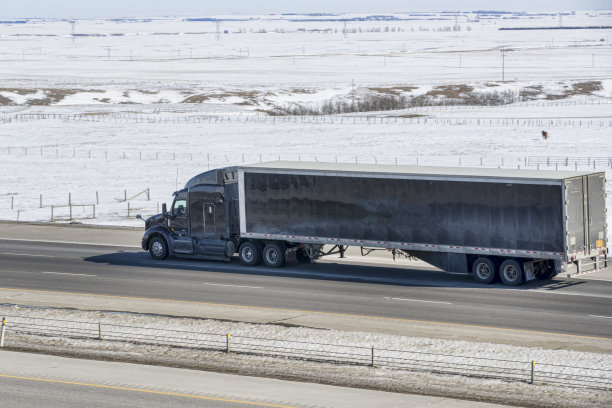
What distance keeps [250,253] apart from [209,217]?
2.17 meters

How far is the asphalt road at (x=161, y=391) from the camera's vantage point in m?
18.7

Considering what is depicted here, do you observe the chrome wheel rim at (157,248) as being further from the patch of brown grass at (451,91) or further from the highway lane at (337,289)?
the patch of brown grass at (451,91)

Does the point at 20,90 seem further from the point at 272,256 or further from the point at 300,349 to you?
the point at 300,349

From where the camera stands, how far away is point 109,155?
78375mm

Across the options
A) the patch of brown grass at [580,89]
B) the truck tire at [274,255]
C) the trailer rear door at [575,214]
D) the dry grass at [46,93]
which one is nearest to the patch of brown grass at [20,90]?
the dry grass at [46,93]

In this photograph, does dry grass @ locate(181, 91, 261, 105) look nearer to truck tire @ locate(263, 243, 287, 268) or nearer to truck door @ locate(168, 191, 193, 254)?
truck door @ locate(168, 191, 193, 254)

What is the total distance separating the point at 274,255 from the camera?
1387 inches

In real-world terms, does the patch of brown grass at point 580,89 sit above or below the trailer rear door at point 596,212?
above

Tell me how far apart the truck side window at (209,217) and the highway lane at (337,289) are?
1.44 meters

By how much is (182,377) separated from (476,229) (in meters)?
13.5

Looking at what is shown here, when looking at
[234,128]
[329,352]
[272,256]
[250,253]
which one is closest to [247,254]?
[250,253]

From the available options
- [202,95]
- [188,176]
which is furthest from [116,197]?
[202,95]

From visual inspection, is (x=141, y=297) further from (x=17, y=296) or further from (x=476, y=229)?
(x=476, y=229)

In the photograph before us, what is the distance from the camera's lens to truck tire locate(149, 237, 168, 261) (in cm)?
3753
